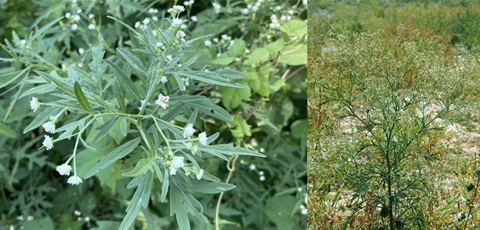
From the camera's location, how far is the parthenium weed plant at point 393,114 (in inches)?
48.7

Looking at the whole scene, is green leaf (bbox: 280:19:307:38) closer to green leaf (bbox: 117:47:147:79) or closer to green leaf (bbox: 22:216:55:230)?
green leaf (bbox: 117:47:147:79)

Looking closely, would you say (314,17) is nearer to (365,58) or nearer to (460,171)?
(365,58)

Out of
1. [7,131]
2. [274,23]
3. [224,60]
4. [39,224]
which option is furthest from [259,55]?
[39,224]

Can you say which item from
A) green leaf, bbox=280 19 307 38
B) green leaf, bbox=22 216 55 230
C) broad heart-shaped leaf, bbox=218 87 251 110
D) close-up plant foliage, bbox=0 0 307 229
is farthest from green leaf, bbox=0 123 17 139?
green leaf, bbox=280 19 307 38

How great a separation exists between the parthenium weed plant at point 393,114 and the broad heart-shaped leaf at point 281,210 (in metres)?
0.68

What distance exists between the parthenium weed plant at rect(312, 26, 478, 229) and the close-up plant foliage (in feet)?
1.06

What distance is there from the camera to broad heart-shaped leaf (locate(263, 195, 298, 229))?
194cm

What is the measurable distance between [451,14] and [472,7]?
0.13 feet

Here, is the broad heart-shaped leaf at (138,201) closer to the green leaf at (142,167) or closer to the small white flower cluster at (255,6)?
the green leaf at (142,167)

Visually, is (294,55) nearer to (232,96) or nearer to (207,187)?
(232,96)

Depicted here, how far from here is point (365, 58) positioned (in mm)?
1262

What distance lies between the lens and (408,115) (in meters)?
1.24

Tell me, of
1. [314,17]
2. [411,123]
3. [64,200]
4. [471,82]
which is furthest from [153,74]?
[64,200]

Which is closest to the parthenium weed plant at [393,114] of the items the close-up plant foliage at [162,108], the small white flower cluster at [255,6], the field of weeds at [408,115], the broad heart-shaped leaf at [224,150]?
the field of weeds at [408,115]
